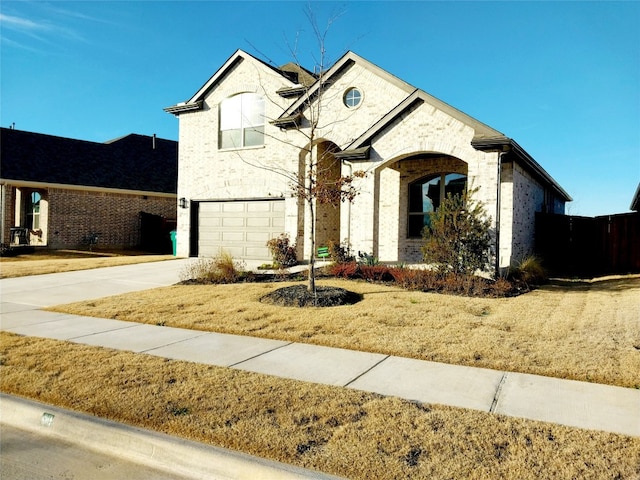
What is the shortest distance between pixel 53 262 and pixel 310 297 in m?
13.0

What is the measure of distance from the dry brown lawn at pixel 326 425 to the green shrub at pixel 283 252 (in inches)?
418

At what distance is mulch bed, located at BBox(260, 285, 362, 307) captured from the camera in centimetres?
945

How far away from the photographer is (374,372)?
5555 millimetres

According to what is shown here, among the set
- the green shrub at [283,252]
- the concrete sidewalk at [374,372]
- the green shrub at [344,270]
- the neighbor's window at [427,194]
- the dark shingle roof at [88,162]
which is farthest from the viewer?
the dark shingle roof at [88,162]

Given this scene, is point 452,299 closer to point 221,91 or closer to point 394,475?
point 394,475

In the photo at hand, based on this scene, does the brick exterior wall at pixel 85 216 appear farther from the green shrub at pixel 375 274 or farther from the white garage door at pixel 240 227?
the green shrub at pixel 375 274

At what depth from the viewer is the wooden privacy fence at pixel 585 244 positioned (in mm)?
16781

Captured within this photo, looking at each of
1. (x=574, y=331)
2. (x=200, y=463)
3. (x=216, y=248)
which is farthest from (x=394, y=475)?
(x=216, y=248)

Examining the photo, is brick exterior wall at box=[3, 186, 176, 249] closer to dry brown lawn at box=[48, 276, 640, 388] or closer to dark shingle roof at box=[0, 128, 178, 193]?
dark shingle roof at box=[0, 128, 178, 193]

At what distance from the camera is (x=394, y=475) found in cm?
324

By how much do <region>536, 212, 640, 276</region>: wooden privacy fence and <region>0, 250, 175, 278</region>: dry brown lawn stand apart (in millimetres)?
15382

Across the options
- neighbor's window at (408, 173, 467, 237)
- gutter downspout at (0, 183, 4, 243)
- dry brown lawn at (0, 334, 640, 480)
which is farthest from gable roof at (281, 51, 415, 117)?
gutter downspout at (0, 183, 4, 243)

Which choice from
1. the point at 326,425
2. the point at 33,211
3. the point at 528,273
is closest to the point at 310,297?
the point at 326,425

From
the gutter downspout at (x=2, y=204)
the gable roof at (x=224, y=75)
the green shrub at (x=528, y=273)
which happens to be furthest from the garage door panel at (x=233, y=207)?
the gutter downspout at (x=2, y=204)
